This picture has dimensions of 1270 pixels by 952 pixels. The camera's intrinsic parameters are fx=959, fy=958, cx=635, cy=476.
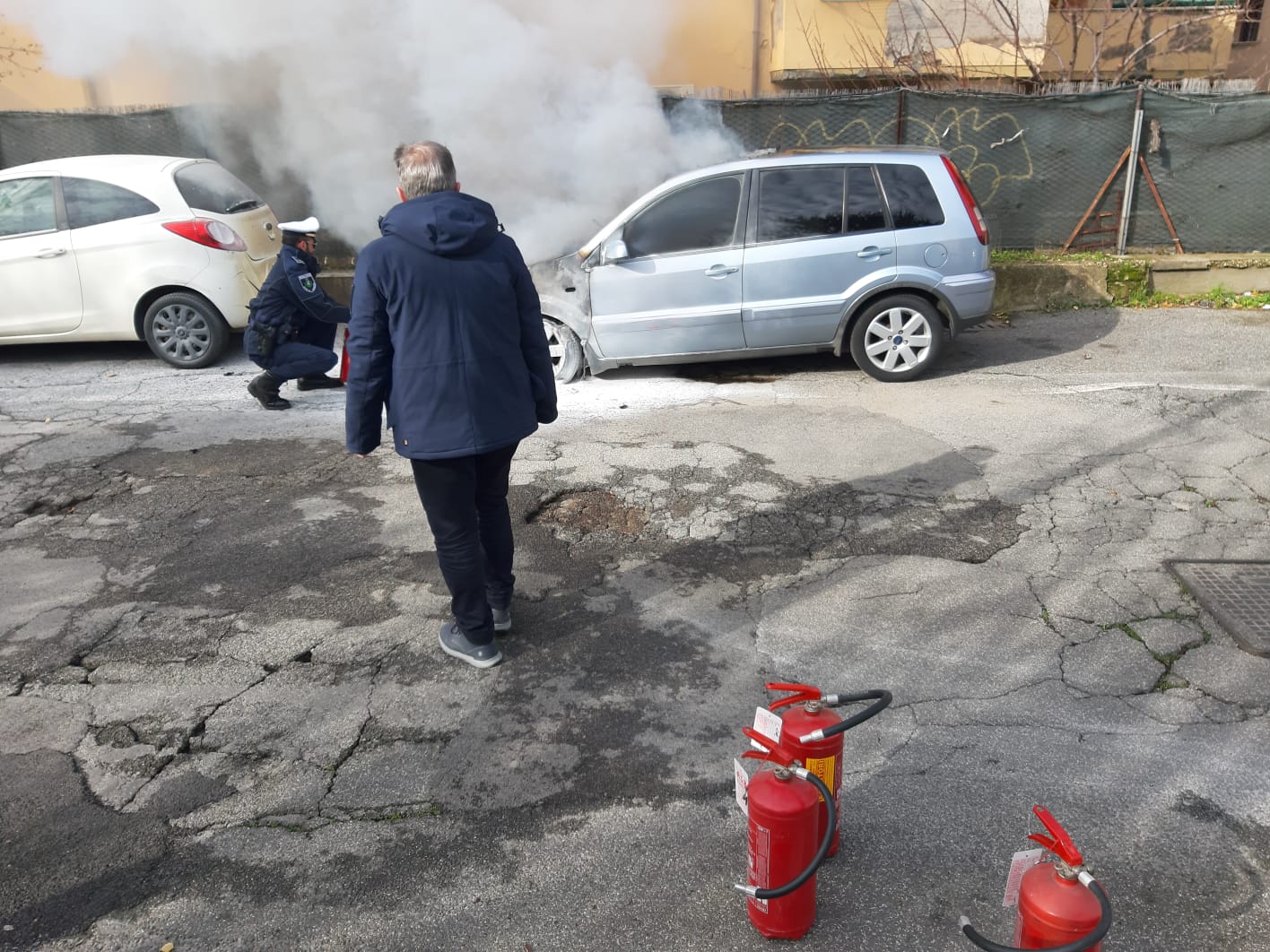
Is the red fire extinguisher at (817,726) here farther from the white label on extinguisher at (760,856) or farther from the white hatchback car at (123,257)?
the white hatchback car at (123,257)

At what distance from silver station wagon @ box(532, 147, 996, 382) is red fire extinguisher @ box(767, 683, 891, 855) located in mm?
4927

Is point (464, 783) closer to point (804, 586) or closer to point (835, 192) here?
point (804, 586)

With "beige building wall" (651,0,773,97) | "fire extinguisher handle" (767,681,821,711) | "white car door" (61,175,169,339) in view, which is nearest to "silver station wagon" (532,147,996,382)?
"white car door" (61,175,169,339)

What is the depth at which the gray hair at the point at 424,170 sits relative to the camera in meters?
3.33

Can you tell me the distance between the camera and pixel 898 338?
720 centimetres

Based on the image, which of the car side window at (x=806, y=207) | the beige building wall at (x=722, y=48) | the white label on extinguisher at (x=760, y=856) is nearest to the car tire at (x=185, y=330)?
the car side window at (x=806, y=207)

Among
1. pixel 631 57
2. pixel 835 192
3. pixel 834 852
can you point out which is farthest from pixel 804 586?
pixel 631 57

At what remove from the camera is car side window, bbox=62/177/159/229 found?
8.09 m

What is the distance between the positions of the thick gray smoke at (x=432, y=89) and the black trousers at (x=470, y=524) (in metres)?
5.42

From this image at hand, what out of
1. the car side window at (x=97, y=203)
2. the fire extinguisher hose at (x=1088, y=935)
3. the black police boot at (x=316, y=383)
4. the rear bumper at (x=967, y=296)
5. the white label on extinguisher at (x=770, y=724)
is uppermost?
the car side window at (x=97, y=203)

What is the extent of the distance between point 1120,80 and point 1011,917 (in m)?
13.2

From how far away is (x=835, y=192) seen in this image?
7086 mm

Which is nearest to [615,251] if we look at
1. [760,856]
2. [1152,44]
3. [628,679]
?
[628,679]

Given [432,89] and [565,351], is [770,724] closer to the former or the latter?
[565,351]
